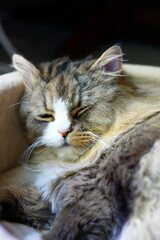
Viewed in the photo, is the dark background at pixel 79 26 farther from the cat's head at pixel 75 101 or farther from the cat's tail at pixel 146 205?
the cat's tail at pixel 146 205

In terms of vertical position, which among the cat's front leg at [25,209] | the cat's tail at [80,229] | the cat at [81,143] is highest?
the cat at [81,143]

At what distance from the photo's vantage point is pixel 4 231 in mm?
1227

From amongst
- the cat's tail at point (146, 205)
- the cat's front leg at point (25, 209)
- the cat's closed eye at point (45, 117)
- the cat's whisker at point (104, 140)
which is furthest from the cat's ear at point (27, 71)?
the cat's tail at point (146, 205)

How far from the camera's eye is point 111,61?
142 cm

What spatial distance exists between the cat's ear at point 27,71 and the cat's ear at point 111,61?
0.25 metres

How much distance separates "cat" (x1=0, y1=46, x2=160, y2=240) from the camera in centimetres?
118

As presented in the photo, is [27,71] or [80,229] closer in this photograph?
[80,229]

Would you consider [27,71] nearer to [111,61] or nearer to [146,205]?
[111,61]

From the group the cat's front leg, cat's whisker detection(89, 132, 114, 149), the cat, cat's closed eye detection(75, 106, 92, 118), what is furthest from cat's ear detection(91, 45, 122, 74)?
the cat's front leg

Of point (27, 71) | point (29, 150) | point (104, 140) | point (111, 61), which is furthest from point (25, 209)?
point (111, 61)

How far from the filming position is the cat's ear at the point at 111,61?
4.54 ft

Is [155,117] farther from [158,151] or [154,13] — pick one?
[154,13]

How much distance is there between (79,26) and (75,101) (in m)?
2.26

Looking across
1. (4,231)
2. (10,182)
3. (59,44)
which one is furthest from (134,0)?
(4,231)
